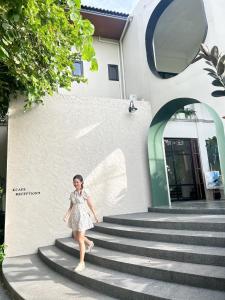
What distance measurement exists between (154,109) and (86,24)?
5328mm

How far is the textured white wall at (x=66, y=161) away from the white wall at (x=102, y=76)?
220 centimetres

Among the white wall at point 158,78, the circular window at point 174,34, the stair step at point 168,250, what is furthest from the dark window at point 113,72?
the stair step at point 168,250

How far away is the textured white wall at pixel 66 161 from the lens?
6086mm

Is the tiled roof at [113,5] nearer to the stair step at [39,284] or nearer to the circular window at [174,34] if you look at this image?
the circular window at [174,34]

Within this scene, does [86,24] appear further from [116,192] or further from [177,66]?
[177,66]

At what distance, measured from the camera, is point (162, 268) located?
10.9 ft

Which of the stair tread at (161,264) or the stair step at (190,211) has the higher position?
the stair step at (190,211)

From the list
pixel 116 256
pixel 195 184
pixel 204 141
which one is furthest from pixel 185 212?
pixel 204 141

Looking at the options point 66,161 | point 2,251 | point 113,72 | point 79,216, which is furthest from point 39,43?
point 113,72

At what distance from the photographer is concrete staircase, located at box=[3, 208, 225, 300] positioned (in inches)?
115

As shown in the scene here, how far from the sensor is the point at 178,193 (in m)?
10.4

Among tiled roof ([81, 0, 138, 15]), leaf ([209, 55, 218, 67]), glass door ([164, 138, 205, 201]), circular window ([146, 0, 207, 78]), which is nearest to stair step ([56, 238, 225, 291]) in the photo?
leaf ([209, 55, 218, 67])

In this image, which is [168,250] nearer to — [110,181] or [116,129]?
[110,181]

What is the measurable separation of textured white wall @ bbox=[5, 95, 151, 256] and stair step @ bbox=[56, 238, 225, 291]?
7.31 feet
